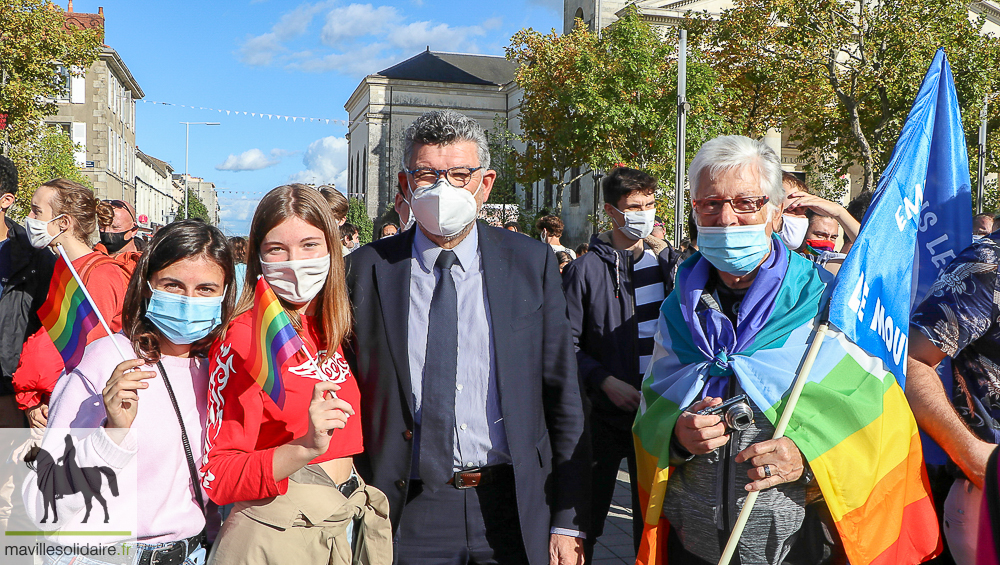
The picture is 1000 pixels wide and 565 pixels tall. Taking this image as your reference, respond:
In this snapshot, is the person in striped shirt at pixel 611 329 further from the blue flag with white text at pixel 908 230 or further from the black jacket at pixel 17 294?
the black jacket at pixel 17 294

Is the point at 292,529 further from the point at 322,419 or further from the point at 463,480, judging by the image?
the point at 463,480

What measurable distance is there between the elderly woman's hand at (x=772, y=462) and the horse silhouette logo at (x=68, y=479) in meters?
2.07

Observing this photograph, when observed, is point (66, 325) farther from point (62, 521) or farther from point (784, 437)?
point (784, 437)

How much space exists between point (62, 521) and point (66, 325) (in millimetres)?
1005

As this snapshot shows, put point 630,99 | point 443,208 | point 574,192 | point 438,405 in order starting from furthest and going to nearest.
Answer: point 574,192
point 630,99
point 443,208
point 438,405

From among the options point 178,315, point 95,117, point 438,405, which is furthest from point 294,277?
point 95,117

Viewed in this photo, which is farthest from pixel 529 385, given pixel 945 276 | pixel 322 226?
pixel 945 276

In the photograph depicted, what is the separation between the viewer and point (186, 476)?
8.85 ft

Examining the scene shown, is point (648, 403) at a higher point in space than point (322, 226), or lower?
lower

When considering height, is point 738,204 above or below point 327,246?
above

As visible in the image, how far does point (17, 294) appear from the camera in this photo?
5.00 metres

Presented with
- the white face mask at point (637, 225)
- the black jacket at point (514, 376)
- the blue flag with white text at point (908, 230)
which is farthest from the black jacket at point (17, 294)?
the blue flag with white text at point (908, 230)

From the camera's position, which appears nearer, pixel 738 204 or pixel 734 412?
pixel 734 412

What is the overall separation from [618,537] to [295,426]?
413 cm
